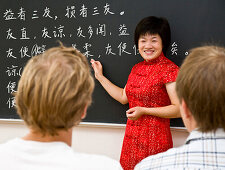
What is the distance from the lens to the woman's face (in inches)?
65.4

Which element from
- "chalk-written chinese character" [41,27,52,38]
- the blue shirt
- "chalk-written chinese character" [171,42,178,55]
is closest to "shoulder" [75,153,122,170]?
the blue shirt

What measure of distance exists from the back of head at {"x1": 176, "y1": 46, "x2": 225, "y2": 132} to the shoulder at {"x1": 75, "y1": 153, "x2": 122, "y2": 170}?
33 cm

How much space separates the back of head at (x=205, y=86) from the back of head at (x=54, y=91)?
325 millimetres

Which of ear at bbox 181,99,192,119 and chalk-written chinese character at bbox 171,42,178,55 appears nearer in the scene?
ear at bbox 181,99,192,119

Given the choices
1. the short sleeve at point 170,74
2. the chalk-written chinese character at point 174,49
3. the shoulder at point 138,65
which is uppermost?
the chalk-written chinese character at point 174,49

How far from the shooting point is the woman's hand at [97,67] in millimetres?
1961

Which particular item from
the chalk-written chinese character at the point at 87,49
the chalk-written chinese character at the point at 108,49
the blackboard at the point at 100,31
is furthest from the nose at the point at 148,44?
the chalk-written chinese character at the point at 87,49

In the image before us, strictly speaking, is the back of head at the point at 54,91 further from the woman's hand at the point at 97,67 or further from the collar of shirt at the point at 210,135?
the woman's hand at the point at 97,67

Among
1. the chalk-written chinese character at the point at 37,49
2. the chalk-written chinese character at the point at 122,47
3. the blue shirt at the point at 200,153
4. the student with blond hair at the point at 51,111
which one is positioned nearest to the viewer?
the student with blond hair at the point at 51,111

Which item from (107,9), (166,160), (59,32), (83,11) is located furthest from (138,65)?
(166,160)

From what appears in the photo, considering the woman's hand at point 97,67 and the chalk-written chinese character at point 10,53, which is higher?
the chalk-written chinese character at point 10,53

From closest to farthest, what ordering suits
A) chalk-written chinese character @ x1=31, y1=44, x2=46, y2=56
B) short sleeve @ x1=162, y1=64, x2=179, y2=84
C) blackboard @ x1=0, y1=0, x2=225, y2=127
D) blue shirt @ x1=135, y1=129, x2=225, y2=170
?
blue shirt @ x1=135, y1=129, x2=225, y2=170
short sleeve @ x1=162, y1=64, x2=179, y2=84
blackboard @ x1=0, y1=0, x2=225, y2=127
chalk-written chinese character @ x1=31, y1=44, x2=46, y2=56

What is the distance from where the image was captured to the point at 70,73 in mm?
695

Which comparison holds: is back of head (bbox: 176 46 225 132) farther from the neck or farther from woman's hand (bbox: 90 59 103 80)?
woman's hand (bbox: 90 59 103 80)
